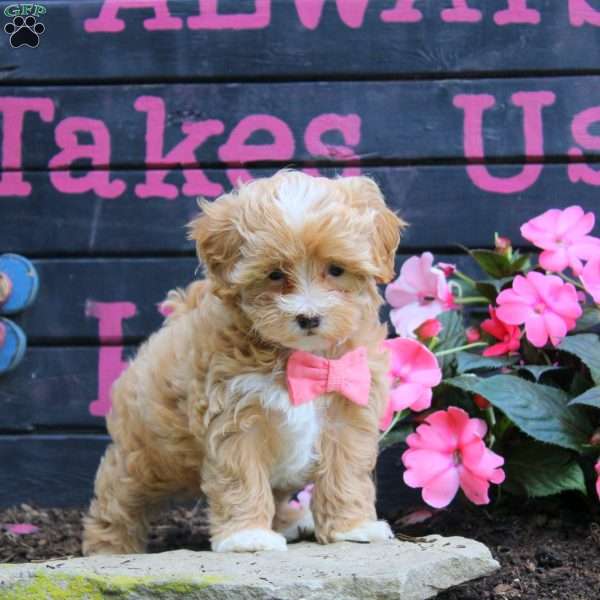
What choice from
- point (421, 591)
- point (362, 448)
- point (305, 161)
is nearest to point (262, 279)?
point (362, 448)

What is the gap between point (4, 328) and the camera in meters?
4.54

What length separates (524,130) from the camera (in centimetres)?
450

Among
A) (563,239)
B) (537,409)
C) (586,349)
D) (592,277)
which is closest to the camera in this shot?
(537,409)

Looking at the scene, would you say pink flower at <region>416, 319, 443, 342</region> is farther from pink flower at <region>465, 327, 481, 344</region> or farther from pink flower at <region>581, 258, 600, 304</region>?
pink flower at <region>581, 258, 600, 304</region>

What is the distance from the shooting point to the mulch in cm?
324

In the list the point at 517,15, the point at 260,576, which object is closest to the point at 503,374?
the point at 260,576

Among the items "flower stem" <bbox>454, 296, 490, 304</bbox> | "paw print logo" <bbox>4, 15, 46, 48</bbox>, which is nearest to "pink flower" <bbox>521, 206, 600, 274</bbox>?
"flower stem" <bbox>454, 296, 490, 304</bbox>

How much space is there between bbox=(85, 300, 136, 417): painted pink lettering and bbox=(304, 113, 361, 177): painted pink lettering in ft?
3.41

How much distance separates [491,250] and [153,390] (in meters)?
1.69

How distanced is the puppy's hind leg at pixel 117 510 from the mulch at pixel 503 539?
25 centimetres

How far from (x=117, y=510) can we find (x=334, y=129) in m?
1.89

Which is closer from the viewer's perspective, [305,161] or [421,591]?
[421,591]

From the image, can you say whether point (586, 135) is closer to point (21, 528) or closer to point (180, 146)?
point (180, 146)

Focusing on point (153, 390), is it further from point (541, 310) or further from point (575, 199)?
point (575, 199)
